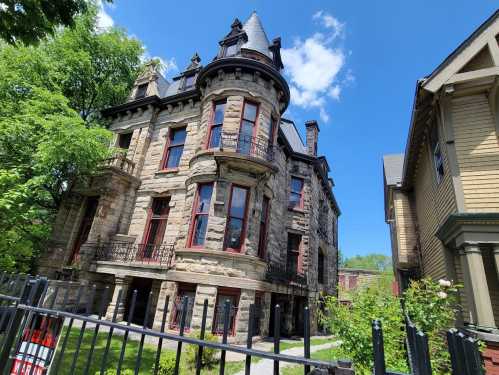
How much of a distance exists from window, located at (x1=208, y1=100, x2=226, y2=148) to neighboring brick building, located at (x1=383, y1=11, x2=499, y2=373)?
25.3ft

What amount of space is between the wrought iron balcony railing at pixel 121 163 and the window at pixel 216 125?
16.4ft

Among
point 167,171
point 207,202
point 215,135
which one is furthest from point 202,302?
point 215,135

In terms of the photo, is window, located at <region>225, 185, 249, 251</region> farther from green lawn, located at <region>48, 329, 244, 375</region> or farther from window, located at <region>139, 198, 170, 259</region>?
green lawn, located at <region>48, 329, 244, 375</region>

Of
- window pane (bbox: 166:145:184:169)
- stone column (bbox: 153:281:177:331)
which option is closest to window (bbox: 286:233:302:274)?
stone column (bbox: 153:281:177:331)

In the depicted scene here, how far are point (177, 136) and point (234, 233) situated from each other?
274 inches

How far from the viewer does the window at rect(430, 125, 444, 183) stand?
29.2ft

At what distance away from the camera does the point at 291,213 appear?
52.7ft

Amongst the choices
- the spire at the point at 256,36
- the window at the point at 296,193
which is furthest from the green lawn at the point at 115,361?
the spire at the point at 256,36

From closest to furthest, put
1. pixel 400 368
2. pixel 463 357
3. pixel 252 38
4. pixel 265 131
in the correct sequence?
pixel 463 357 → pixel 400 368 → pixel 265 131 → pixel 252 38

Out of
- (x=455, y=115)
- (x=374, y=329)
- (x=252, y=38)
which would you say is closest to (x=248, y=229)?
(x=455, y=115)

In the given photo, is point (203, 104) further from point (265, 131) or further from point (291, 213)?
point (291, 213)

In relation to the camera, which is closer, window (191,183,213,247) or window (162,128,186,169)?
window (191,183,213,247)

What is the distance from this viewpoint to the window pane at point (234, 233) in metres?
10.3

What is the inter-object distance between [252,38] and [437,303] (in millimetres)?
14249
